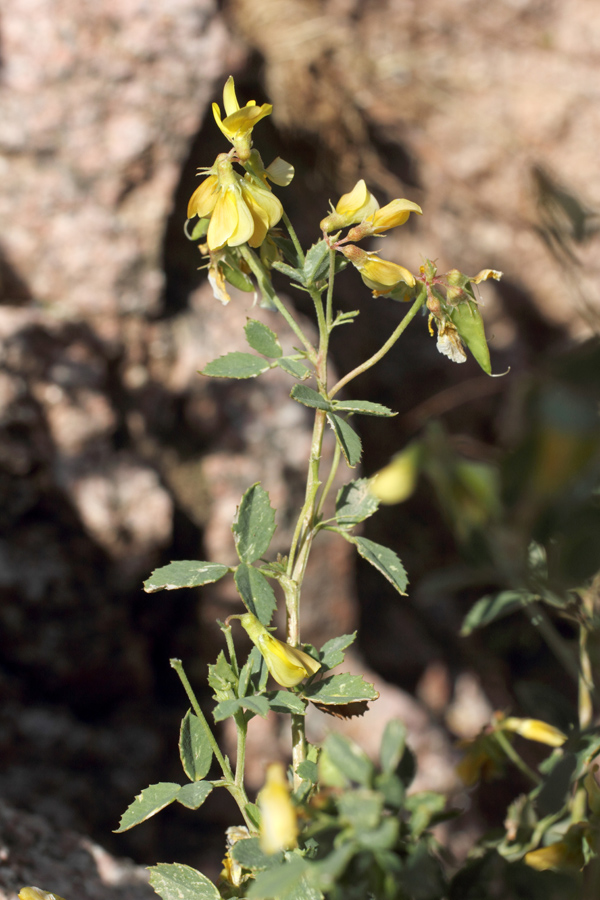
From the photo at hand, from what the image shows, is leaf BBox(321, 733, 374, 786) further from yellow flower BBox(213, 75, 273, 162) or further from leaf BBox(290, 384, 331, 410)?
yellow flower BBox(213, 75, 273, 162)

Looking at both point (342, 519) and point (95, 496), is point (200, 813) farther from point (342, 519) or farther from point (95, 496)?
point (342, 519)

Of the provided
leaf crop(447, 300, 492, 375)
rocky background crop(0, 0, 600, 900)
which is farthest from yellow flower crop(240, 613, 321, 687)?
rocky background crop(0, 0, 600, 900)

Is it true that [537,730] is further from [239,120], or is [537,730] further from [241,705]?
[239,120]

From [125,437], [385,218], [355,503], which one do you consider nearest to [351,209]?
[385,218]

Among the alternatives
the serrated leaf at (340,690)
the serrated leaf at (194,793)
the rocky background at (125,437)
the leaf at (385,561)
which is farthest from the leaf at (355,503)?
the rocky background at (125,437)

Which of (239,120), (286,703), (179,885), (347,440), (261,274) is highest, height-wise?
(239,120)

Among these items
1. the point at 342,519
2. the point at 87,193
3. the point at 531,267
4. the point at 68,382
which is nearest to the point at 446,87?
the point at 531,267

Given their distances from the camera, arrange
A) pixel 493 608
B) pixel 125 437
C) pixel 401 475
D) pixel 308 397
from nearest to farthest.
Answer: pixel 401 475
pixel 308 397
pixel 493 608
pixel 125 437

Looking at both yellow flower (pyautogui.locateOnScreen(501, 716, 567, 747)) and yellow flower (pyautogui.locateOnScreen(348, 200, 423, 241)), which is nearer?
yellow flower (pyautogui.locateOnScreen(348, 200, 423, 241))
